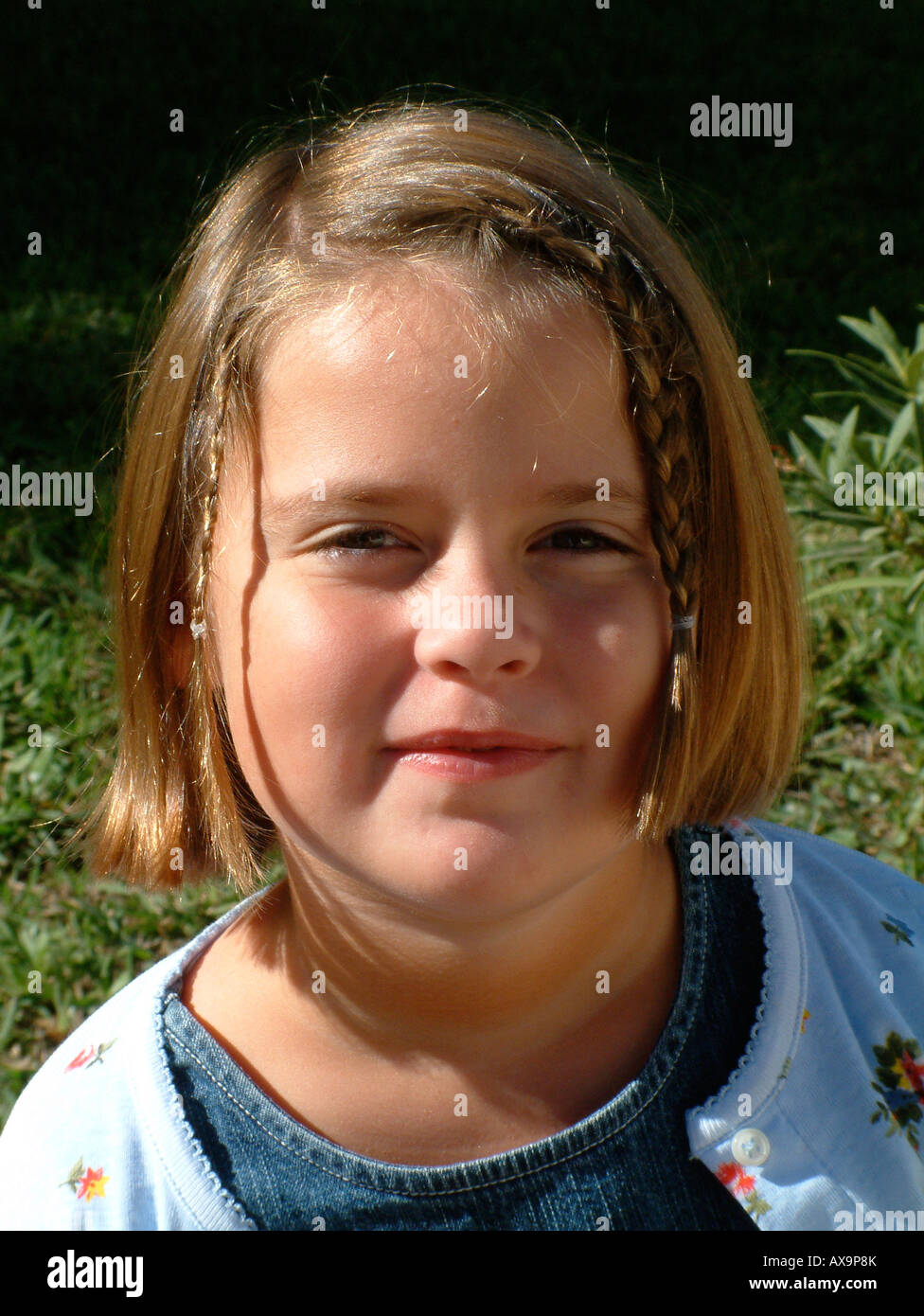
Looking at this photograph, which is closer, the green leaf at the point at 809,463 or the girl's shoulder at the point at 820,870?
the girl's shoulder at the point at 820,870

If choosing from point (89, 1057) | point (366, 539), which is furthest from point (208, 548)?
point (89, 1057)

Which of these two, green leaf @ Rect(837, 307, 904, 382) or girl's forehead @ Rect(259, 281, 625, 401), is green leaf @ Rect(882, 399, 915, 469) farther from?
girl's forehead @ Rect(259, 281, 625, 401)

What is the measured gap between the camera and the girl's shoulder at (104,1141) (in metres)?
1.42

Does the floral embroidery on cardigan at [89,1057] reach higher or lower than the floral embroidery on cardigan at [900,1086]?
higher

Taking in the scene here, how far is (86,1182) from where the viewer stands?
1.44 m

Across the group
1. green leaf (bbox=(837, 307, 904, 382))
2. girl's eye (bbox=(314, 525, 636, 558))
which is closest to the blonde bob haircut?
girl's eye (bbox=(314, 525, 636, 558))

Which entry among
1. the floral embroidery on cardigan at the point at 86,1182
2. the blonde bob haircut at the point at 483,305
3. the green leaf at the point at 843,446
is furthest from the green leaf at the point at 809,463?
the floral embroidery on cardigan at the point at 86,1182

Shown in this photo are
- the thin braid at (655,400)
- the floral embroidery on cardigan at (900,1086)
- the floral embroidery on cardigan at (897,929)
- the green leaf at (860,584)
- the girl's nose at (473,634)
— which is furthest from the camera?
the green leaf at (860,584)

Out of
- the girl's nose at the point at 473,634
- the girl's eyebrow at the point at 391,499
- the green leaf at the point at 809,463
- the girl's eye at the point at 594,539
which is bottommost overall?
the girl's nose at the point at 473,634

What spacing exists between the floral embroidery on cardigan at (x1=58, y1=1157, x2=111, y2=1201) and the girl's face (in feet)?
1.53

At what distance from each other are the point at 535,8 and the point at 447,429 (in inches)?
232

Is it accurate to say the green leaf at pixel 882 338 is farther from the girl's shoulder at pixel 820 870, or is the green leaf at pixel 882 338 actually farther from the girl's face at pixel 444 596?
the girl's face at pixel 444 596

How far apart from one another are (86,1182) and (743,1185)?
2.47ft

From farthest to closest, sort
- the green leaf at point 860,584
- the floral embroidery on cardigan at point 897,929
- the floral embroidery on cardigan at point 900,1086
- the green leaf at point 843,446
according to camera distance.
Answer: the green leaf at point 843,446
the green leaf at point 860,584
the floral embroidery on cardigan at point 897,929
the floral embroidery on cardigan at point 900,1086
